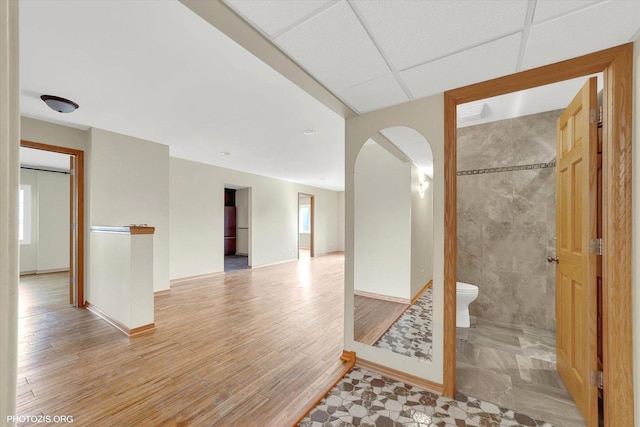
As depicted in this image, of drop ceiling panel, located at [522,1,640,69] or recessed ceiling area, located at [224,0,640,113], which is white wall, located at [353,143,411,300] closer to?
recessed ceiling area, located at [224,0,640,113]

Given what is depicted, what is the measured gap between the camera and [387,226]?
3.16 metres

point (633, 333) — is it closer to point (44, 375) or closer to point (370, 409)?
point (370, 409)

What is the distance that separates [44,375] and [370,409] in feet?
8.31

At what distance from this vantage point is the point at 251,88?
7.57ft

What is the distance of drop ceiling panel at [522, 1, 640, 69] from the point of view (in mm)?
1182

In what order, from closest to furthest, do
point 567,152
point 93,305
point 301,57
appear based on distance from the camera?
point 301,57, point 567,152, point 93,305

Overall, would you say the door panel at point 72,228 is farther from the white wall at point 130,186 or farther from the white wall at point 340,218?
the white wall at point 340,218

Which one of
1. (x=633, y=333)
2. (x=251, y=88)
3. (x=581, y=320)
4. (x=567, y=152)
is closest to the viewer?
(x=633, y=333)

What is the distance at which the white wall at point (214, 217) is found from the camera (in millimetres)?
4941

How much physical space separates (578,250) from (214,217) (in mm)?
5614

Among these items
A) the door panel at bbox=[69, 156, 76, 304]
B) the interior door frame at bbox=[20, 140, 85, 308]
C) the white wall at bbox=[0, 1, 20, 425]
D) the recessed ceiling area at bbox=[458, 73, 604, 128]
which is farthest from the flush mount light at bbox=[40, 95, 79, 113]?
the recessed ceiling area at bbox=[458, 73, 604, 128]

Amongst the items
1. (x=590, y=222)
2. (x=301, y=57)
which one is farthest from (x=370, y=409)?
(x=301, y=57)

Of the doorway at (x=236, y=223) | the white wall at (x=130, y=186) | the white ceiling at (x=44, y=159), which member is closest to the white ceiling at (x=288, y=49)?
the white wall at (x=130, y=186)

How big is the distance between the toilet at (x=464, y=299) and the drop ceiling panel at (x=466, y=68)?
2.04m
